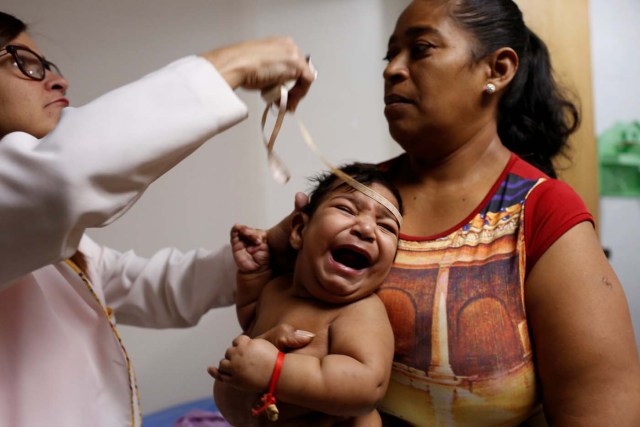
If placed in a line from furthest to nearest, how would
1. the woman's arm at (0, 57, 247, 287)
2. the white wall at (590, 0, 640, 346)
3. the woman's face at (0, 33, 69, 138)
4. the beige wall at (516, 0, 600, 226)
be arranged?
1. the white wall at (590, 0, 640, 346)
2. the beige wall at (516, 0, 600, 226)
3. the woman's face at (0, 33, 69, 138)
4. the woman's arm at (0, 57, 247, 287)

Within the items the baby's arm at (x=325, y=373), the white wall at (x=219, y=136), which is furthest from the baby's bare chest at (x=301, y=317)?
the white wall at (x=219, y=136)

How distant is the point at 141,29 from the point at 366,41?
99 centimetres

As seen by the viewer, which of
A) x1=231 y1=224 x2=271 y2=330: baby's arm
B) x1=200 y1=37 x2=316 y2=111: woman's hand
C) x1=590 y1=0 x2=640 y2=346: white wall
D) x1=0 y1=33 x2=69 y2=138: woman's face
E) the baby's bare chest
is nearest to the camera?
x1=200 y1=37 x2=316 y2=111: woman's hand

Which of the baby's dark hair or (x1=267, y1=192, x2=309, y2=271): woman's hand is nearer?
the baby's dark hair

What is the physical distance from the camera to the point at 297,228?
126cm

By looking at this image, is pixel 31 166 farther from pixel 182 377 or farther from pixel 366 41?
pixel 366 41

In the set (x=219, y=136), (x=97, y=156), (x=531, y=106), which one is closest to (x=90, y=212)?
(x=97, y=156)

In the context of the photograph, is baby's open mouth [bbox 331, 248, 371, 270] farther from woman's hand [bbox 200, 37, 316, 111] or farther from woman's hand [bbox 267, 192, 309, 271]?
woman's hand [bbox 200, 37, 316, 111]

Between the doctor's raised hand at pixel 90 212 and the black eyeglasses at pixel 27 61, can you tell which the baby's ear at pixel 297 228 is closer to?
the doctor's raised hand at pixel 90 212

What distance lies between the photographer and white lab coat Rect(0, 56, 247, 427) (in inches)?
30.3

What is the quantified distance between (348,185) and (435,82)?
0.88 ft

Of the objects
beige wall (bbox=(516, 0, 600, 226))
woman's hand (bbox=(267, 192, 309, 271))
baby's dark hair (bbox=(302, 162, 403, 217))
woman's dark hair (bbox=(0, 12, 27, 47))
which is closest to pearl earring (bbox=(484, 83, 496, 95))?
baby's dark hair (bbox=(302, 162, 403, 217))

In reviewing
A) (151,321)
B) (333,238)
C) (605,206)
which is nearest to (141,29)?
(151,321)

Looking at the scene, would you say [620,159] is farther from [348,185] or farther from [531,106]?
[348,185]
